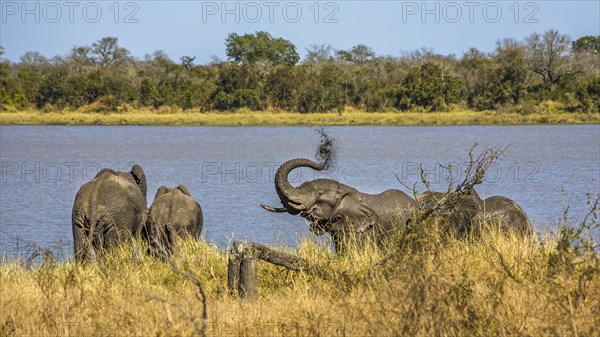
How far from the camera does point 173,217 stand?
37.4ft

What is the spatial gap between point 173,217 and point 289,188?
A: 2849 millimetres

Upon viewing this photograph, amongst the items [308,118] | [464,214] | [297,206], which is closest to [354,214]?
[297,206]

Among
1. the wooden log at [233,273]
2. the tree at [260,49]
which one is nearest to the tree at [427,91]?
the tree at [260,49]

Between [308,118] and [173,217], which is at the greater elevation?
[308,118]

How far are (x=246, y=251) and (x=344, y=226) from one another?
2.31m

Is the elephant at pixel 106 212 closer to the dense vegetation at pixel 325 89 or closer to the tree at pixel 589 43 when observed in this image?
the dense vegetation at pixel 325 89

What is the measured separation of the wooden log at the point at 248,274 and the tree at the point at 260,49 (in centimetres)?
7024

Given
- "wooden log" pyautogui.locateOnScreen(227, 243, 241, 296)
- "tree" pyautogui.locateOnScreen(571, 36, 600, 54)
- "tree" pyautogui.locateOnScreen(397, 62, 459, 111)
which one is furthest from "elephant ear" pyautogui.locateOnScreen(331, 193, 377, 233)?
"tree" pyautogui.locateOnScreen(571, 36, 600, 54)

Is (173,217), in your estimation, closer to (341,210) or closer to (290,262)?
(341,210)

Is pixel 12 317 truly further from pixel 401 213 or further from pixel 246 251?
pixel 401 213

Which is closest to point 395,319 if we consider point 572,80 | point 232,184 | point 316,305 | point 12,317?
point 316,305

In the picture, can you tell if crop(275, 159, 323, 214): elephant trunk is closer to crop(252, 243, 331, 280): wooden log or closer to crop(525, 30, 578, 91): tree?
crop(252, 243, 331, 280): wooden log

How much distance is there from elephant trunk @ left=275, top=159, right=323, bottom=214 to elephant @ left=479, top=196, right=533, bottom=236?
1854 mm

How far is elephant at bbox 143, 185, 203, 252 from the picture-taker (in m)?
11.3
